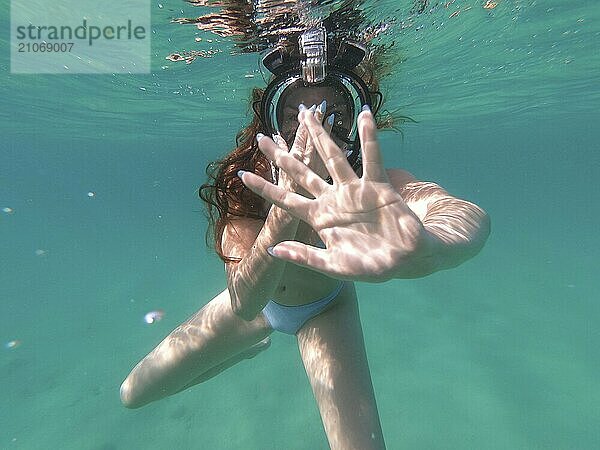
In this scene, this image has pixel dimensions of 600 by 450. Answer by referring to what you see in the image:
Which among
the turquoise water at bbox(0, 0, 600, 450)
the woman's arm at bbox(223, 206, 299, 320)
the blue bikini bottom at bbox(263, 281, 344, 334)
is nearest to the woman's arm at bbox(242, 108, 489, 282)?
the woman's arm at bbox(223, 206, 299, 320)

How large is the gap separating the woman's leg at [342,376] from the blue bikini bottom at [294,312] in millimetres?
66

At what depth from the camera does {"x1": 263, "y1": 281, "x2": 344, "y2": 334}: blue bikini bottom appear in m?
4.75

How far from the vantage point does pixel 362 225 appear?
212cm

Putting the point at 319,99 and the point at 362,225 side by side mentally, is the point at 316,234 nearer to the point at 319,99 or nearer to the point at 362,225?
the point at 319,99

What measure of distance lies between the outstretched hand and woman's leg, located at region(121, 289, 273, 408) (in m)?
3.15

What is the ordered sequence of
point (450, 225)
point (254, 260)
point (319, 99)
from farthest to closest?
1. point (319, 99)
2. point (254, 260)
3. point (450, 225)

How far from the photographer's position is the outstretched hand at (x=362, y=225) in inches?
81.4

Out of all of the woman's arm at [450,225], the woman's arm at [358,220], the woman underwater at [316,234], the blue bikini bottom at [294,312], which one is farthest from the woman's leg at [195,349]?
the woman's arm at [358,220]

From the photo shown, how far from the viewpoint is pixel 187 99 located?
20.2 m

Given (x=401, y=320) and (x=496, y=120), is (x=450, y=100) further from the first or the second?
(x=401, y=320)

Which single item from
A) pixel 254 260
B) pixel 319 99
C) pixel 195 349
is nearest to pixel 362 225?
pixel 254 260

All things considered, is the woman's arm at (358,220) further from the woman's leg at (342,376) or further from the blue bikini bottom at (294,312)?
the blue bikini bottom at (294,312)

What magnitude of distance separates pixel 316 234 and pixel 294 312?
982 millimetres

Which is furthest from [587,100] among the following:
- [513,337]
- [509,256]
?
[513,337]
